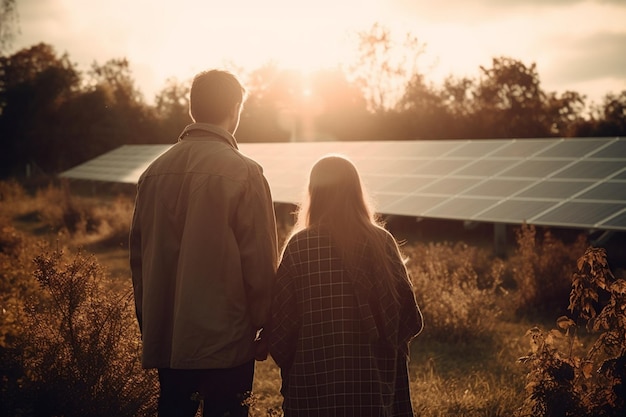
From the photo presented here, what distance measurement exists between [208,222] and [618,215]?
9.39m

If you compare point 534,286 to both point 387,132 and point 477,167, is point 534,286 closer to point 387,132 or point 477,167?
point 477,167

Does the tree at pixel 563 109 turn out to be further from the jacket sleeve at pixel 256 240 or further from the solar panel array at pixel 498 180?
the jacket sleeve at pixel 256 240

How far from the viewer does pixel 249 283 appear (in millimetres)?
2893

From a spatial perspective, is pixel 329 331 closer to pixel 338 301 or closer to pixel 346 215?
pixel 338 301

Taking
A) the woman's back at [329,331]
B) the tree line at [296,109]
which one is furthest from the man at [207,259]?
the tree line at [296,109]

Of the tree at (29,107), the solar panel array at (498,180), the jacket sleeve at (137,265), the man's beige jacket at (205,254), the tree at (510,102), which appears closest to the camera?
the man's beige jacket at (205,254)

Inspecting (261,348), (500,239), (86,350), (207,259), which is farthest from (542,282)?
(207,259)

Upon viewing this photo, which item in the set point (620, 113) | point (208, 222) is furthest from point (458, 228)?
point (620, 113)

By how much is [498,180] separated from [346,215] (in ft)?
37.6

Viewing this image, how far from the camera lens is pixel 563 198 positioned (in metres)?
12.0

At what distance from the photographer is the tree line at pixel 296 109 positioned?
30.4 m

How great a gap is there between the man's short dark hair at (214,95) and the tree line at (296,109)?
2690 cm

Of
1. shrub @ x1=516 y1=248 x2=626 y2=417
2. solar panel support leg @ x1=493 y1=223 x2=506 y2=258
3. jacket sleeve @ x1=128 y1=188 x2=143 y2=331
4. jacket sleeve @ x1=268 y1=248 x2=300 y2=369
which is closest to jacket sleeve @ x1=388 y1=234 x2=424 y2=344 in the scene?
jacket sleeve @ x1=268 y1=248 x2=300 y2=369

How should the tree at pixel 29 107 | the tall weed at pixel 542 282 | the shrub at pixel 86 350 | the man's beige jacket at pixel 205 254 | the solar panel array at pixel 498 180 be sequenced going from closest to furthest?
the man's beige jacket at pixel 205 254 < the shrub at pixel 86 350 < the tall weed at pixel 542 282 < the solar panel array at pixel 498 180 < the tree at pixel 29 107
